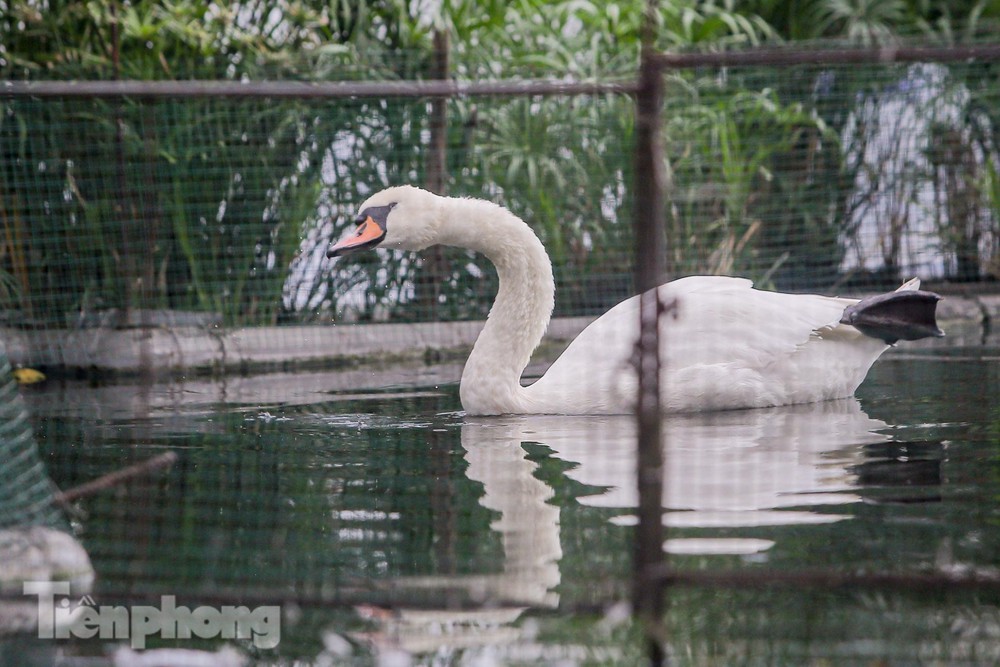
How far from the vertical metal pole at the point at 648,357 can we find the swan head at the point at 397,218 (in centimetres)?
317

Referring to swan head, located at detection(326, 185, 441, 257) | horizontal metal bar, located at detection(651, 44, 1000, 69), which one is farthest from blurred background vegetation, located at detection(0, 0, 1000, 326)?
horizontal metal bar, located at detection(651, 44, 1000, 69)

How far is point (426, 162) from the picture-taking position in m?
9.09

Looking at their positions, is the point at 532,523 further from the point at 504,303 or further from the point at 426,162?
the point at 426,162

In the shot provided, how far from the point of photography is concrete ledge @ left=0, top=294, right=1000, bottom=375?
27.7 ft

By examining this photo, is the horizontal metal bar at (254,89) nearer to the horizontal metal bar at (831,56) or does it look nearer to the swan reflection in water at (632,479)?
the horizontal metal bar at (831,56)

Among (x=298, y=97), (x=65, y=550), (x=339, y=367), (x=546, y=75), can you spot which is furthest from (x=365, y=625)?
(x=546, y=75)

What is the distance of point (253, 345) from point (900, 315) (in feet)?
14.4

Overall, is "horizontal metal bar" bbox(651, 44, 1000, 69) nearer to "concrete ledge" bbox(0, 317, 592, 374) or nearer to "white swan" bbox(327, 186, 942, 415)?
"white swan" bbox(327, 186, 942, 415)

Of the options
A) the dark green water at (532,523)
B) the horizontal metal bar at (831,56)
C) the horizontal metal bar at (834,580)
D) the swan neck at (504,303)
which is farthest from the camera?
the swan neck at (504,303)

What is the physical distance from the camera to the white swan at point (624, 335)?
5.79 m

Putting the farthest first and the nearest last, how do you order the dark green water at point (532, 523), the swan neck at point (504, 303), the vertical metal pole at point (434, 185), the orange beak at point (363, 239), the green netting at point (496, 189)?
the vertical metal pole at point (434, 185) < the green netting at point (496, 189) < the swan neck at point (504, 303) < the orange beak at point (363, 239) < the dark green water at point (532, 523)

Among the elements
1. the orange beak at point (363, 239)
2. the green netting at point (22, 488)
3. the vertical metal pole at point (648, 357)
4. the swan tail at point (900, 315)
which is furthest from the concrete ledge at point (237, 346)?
the vertical metal pole at point (648, 357)

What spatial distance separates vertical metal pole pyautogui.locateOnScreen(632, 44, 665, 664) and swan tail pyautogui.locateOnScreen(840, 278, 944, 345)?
11.0ft

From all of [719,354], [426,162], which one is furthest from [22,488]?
[426,162]
